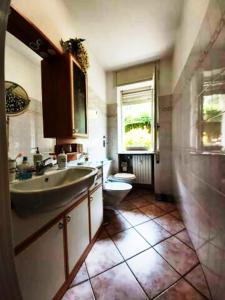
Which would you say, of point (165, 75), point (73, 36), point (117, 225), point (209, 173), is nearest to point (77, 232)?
point (117, 225)

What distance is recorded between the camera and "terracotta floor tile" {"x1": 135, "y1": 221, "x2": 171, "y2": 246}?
155 centimetres

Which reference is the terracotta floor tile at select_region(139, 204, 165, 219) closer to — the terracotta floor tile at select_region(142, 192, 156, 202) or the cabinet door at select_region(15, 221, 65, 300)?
the terracotta floor tile at select_region(142, 192, 156, 202)

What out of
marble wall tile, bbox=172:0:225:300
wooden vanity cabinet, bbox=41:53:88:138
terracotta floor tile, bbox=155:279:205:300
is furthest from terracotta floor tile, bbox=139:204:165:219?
wooden vanity cabinet, bbox=41:53:88:138

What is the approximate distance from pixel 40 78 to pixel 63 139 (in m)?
0.58

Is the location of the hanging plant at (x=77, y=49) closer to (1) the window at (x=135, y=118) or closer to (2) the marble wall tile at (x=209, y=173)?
(2) the marble wall tile at (x=209, y=173)

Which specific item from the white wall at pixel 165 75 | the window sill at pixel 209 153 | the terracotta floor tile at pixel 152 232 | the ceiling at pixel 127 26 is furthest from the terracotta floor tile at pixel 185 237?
the ceiling at pixel 127 26

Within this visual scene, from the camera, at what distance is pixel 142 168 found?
111 inches

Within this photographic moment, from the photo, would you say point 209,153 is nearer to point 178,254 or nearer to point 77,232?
point 178,254

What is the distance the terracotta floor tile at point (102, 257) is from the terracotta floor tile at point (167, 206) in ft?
3.56

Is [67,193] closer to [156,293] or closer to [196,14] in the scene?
[156,293]

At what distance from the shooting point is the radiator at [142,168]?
2.78m

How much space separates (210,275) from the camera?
0.98 m

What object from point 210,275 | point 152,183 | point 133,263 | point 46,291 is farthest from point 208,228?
point 152,183

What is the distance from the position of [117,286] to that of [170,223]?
3.41ft
